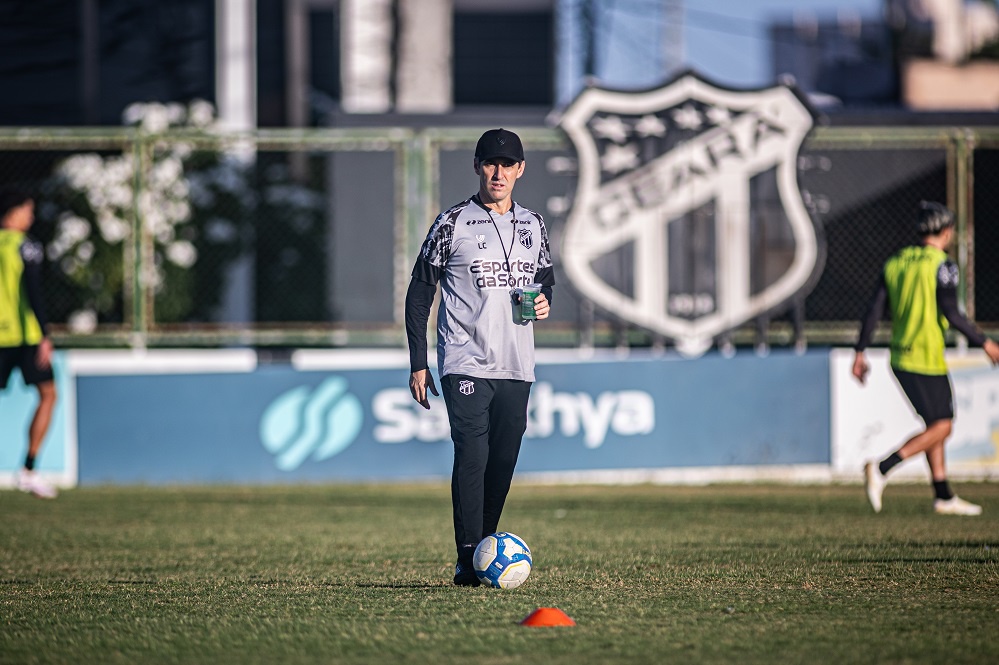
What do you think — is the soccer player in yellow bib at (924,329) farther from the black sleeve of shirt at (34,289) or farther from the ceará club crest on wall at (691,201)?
the black sleeve of shirt at (34,289)

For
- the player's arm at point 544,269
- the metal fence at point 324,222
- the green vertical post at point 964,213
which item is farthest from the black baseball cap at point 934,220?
the player's arm at point 544,269

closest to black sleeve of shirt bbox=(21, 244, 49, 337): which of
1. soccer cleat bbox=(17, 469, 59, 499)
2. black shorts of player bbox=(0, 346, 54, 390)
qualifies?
black shorts of player bbox=(0, 346, 54, 390)

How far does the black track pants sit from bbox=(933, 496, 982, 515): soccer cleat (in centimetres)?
444

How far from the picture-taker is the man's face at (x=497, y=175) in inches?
251

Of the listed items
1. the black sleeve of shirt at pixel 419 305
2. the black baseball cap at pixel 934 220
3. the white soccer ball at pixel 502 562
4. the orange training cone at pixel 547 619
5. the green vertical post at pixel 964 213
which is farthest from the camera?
the green vertical post at pixel 964 213

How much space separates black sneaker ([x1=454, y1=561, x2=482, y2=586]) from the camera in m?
6.42

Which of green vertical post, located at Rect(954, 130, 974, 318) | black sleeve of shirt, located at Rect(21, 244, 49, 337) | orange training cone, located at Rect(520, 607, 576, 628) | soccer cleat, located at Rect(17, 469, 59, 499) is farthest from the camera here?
green vertical post, located at Rect(954, 130, 974, 318)

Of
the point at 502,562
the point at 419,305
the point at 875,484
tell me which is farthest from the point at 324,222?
the point at 502,562

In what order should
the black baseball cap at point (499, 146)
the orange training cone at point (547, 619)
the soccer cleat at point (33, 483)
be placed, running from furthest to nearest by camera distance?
the soccer cleat at point (33, 483)
the black baseball cap at point (499, 146)
the orange training cone at point (547, 619)

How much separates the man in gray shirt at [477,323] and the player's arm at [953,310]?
402 cm

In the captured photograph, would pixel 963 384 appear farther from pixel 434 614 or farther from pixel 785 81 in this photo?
pixel 434 614

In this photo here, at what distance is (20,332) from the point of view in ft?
36.1

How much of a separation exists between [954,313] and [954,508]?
137cm

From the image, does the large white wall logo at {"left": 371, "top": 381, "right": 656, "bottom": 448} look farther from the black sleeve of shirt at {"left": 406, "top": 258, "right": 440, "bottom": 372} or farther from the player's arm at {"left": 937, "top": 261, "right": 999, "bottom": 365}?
the black sleeve of shirt at {"left": 406, "top": 258, "right": 440, "bottom": 372}
